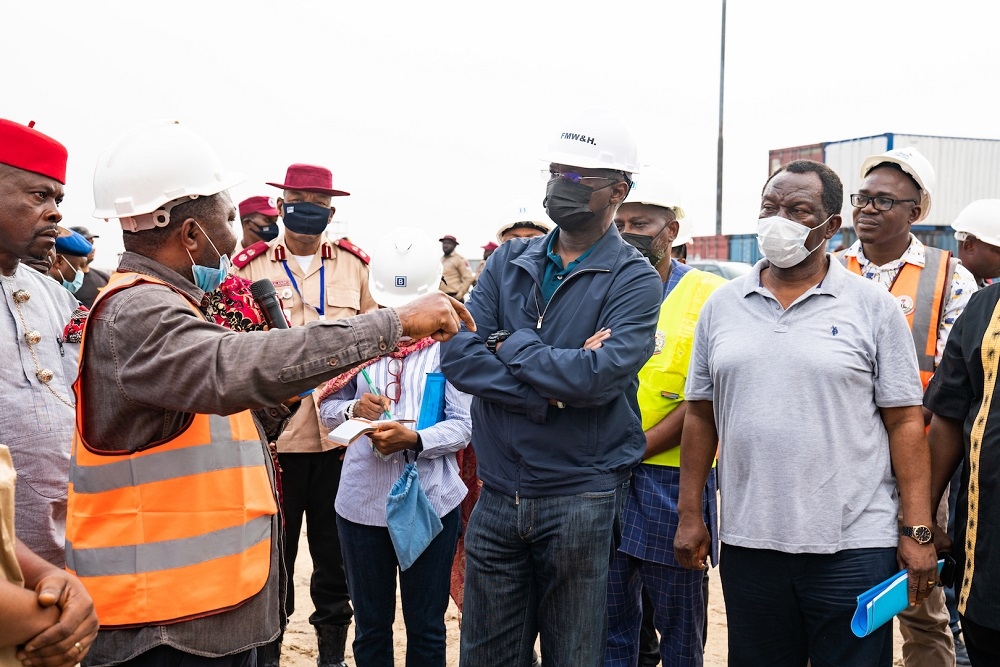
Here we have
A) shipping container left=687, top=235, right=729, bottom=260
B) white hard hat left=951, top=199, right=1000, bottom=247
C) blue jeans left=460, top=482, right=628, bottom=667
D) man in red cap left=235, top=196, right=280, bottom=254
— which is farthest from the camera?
shipping container left=687, top=235, right=729, bottom=260

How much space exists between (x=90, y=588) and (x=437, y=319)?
3.78ft

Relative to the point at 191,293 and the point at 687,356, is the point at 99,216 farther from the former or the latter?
the point at 687,356

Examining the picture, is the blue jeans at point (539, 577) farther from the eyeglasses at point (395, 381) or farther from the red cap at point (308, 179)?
the red cap at point (308, 179)

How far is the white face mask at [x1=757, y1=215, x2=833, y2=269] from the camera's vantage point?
125 inches

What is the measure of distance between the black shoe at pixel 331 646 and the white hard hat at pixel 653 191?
→ 2.68 meters

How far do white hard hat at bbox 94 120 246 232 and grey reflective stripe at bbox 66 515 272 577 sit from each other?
2.93 feet

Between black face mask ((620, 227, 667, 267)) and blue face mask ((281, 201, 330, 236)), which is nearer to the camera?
black face mask ((620, 227, 667, 267))

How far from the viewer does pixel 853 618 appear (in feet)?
9.09

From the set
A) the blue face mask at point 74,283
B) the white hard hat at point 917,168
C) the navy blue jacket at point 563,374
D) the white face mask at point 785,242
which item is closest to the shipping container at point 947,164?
the white hard hat at point 917,168

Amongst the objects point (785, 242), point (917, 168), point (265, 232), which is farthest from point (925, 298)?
point (265, 232)

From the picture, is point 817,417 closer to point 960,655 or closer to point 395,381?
point 395,381

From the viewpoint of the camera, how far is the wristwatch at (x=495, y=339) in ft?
10.5

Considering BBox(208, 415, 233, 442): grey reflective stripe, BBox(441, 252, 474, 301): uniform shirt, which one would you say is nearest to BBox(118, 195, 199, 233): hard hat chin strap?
BBox(208, 415, 233, 442): grey reflective stripe

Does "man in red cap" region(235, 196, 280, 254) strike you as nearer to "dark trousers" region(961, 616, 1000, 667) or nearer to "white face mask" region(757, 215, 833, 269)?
"white face mask" region(757, 215, 833, 269)
